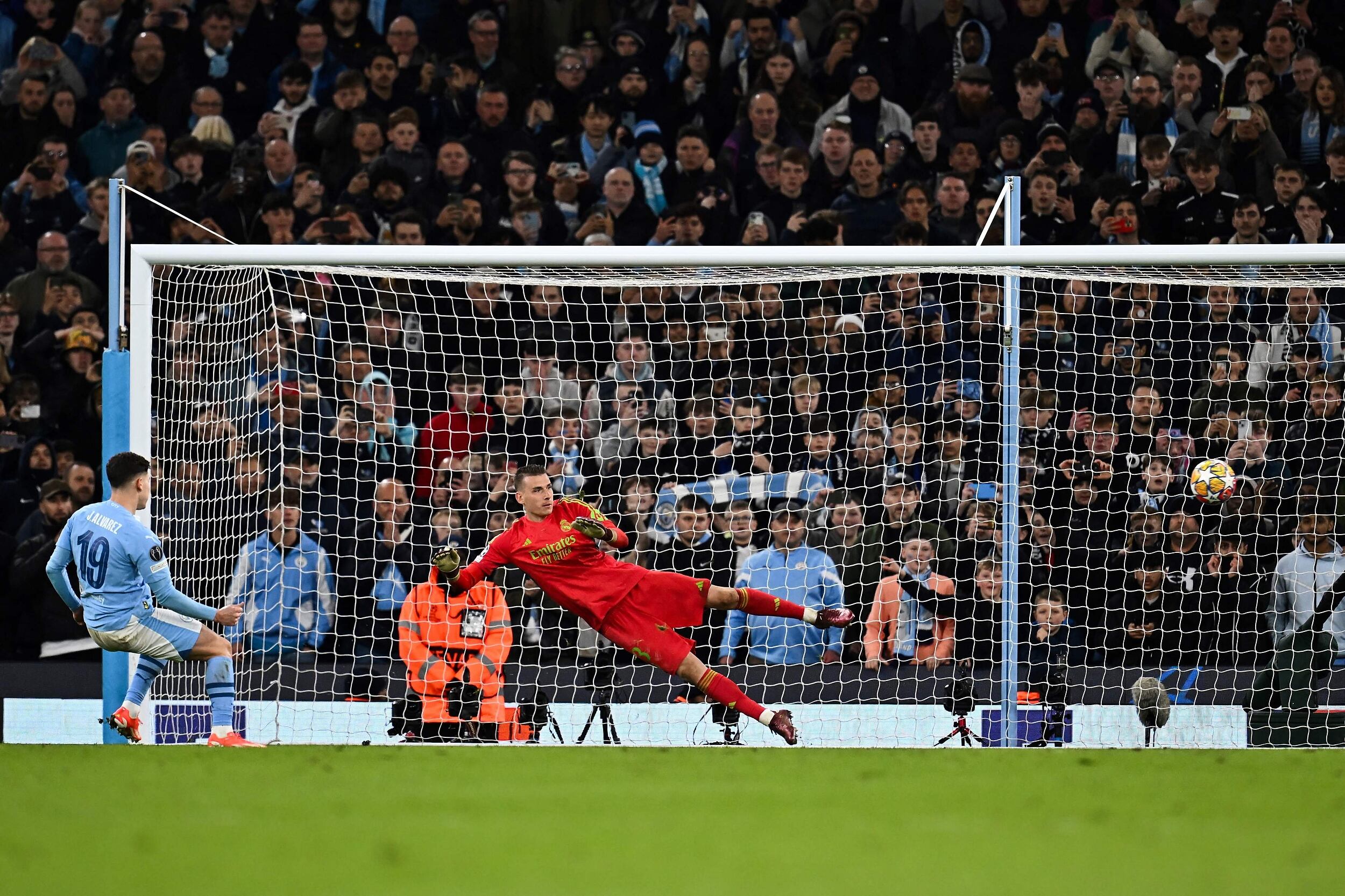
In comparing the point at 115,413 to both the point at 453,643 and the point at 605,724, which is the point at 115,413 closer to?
the point at 453,643

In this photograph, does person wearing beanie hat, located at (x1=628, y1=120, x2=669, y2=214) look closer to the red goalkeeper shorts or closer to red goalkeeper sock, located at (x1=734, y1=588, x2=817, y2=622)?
the red goalkeeper shorts

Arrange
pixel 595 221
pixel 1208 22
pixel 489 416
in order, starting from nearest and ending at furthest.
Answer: pixel 489 416
pixel 595 221
pixel 1208 22

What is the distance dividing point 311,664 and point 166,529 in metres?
1.04

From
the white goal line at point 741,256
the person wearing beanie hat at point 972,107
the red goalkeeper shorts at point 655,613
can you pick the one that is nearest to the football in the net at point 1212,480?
the white goal line at point 741,256

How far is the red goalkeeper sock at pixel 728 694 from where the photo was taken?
6699 mm

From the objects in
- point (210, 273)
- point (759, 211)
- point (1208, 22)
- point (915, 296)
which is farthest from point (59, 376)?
point (1208, 22)

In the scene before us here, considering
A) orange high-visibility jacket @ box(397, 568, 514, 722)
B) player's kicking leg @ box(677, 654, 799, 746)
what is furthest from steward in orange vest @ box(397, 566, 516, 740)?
player's kicking leg @ box(677, 654, 799, 746)

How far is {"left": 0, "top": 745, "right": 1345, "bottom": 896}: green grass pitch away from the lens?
361cm

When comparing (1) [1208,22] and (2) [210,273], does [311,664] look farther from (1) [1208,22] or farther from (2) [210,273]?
(1) [1208,22]

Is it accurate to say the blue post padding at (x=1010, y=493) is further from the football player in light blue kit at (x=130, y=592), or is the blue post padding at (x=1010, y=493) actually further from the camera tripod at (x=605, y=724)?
the football player in light blue kit at (x=130, y=592)

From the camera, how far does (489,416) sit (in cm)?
824

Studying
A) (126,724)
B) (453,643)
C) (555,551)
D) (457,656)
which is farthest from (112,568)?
Answer: (555,551)

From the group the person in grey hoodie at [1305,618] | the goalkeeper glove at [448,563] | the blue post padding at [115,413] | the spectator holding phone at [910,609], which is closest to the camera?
the goalkeeper glove at [448,563]

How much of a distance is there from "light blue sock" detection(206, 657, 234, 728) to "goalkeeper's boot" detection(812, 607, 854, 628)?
275cm
